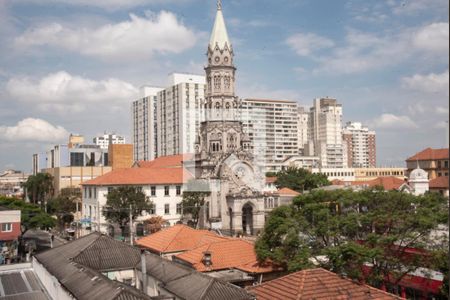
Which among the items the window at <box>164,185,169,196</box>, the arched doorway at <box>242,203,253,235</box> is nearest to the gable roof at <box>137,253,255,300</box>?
the arched doorway at <box>242,203,253,235</box>

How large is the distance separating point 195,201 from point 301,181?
3870cm

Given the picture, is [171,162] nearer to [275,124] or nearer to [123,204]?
[123,204]

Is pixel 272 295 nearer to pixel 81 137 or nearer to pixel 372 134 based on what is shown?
pixel 81 137

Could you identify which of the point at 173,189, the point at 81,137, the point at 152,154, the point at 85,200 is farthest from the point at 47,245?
the point at 81,137

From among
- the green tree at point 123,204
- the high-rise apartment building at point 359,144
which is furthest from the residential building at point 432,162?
the high-rise apartment building at point 359,144

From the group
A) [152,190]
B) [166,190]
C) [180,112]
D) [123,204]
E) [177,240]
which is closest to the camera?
[177,240]

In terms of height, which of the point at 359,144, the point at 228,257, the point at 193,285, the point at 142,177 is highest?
the point at 359,144

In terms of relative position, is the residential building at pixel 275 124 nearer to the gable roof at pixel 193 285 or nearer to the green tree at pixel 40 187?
the green tree at pixel 40 187

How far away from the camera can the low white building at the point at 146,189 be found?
66.4 metres

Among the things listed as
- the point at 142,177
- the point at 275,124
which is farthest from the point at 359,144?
the point at 142,177

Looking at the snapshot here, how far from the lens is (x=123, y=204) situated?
5738 centimetres

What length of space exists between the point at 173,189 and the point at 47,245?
66.6ft

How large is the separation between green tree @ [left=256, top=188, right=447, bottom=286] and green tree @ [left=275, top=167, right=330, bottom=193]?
6070cm

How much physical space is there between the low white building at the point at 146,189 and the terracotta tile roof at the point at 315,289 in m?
44.0
